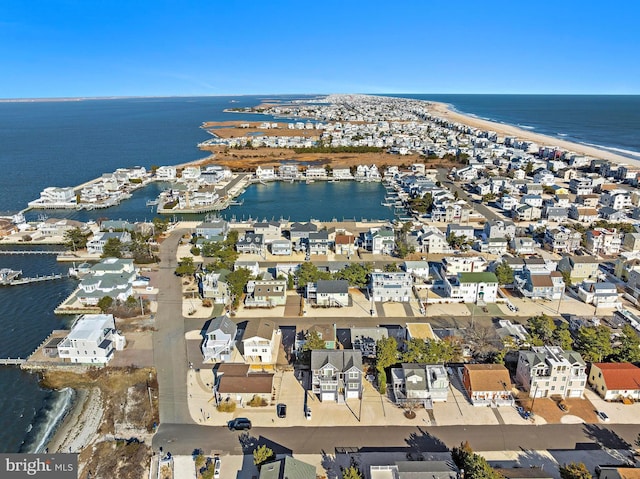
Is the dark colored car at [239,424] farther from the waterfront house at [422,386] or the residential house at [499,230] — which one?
the residential house at [499,230]

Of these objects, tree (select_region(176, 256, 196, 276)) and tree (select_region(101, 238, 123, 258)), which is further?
tree (select_region(101, 238, 123, 258))

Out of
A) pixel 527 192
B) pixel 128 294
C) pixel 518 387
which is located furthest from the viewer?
pixel 527 192

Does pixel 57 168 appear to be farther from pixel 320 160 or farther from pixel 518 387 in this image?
pixel 518 387

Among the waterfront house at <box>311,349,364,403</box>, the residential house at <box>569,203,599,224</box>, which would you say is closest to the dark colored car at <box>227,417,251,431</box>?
the waterfront house at <box>311,349,364,403</box>

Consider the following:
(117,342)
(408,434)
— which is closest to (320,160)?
(117,342)

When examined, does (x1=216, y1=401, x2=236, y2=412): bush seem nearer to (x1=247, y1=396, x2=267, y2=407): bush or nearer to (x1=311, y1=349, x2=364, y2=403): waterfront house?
(x1=247, y1=396, x2=267, y2=407): bush

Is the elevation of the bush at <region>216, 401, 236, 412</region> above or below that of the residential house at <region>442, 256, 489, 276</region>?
below

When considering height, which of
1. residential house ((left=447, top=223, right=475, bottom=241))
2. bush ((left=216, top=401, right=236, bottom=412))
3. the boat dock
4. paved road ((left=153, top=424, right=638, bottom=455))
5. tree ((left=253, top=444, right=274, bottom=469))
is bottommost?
paved road ((left=153, top=424, right=638, bottom=455))

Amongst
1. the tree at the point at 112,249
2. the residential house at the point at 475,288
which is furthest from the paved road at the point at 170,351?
the residential house at the point at 475,288
